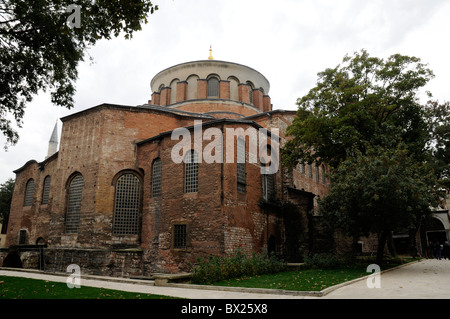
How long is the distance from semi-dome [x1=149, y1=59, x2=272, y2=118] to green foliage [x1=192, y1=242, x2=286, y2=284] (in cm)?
1489

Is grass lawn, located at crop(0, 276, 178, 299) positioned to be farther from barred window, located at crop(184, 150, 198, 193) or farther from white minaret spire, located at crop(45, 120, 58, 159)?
white minaret spire, located at crop(45, 120, 58, 159)

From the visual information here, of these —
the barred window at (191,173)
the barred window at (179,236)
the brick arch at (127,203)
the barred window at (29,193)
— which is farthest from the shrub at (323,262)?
the barred window at (29,193)

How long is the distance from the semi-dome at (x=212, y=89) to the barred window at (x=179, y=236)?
12315mm

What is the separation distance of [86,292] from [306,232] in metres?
13.8

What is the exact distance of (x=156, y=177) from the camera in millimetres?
18766

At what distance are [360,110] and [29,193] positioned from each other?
24.2 m

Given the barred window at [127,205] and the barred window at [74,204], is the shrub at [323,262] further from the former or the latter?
the barred window at [74,204]

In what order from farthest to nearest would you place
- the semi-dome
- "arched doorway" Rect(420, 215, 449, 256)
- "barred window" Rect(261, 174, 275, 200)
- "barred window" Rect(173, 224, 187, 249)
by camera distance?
1. "arched doorway" Rect(420, 215, 449, 256)
2. the semi-dome
3. "barred window" Rect(261, 174, 275, 200)
4. "barred window" Rect(173, 224, 187, 249)

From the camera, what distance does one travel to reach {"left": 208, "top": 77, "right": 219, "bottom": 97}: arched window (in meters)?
28.2

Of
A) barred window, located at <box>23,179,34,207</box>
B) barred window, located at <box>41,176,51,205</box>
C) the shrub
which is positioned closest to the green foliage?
the shrub

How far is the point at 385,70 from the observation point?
1734 centimetres

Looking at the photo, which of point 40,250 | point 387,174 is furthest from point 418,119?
point 40,250

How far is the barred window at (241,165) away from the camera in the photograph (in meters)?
16.3

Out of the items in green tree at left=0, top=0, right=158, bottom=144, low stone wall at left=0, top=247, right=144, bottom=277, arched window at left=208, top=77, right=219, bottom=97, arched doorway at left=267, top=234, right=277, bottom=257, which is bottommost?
low stone wall at left=0, top=247, right=144, bottom=277
